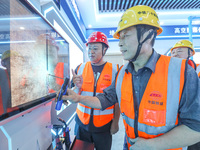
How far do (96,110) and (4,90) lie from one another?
1165 mm

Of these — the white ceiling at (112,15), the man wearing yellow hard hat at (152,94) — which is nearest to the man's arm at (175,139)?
the man wearing yellow hard hat at (152,94)

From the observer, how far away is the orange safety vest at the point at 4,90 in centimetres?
52

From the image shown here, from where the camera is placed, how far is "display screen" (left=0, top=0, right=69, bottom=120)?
0.55 m

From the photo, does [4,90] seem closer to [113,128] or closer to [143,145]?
[143,145]

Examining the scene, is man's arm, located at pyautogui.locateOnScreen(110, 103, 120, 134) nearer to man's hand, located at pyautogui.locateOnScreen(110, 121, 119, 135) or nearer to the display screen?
man's hand, located at pyautogui.locateOnScreen(110, 121, 119, 135)

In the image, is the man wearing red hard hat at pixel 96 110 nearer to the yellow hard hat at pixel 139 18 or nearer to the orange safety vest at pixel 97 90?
the orange safety vest at pixel 97 90

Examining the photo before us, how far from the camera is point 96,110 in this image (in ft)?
5.11

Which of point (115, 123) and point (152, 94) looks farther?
point (115, 123)

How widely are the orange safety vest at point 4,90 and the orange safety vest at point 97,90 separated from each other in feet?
3.67

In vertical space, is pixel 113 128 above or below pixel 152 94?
below

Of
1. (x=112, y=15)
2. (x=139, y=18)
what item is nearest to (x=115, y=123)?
(x=139, y=18)

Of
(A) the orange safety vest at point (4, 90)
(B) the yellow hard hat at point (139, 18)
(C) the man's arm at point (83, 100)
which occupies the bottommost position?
(C) the man's arm at point (83, 100)

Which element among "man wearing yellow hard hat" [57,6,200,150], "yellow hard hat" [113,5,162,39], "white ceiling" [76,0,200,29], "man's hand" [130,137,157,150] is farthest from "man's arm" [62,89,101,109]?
"white ceiling" [76,0,200,29]

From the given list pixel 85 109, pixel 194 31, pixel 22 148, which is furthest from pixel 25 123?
pixel 194 31
